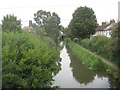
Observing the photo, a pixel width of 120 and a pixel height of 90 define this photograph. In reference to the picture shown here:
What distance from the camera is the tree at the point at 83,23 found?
54438 millimetres

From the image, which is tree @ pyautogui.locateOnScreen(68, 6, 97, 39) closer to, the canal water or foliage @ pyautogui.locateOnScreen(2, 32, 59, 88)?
the canal water

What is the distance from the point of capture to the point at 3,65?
43.8ft

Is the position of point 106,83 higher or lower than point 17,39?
lower

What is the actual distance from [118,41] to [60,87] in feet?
17.5

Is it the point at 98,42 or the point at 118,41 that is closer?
the point at 118,41

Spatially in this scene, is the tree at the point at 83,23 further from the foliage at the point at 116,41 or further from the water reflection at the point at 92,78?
the foliage at the point at 116,41

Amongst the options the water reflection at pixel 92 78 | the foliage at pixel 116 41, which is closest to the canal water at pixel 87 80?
the water reflection at pixel 92 78

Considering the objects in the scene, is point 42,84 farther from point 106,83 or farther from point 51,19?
point 51,19

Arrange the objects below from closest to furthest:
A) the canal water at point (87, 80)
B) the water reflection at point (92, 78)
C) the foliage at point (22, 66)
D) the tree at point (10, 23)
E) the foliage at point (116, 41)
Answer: the foliage at point (22, 66), the canal water at point (87, 80), the water reflection at point (92, 78), the foliage at point (116, 41), the tree at point (10, 23)

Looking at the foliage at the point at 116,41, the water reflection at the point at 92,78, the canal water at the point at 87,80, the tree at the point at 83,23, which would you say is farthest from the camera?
the tree at the point at 83,23

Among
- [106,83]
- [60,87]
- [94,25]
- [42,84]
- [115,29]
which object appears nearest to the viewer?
[42,84]

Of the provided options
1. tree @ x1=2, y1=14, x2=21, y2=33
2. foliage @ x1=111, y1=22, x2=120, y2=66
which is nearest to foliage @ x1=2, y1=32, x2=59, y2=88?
foliage @ x1=111, y1=22, x2=120, y2=66

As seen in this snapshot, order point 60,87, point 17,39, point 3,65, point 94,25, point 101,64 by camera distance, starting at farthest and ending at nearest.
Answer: point 94,25 < point 101,64 < point 60,87 < point 17,39 < point 3,65

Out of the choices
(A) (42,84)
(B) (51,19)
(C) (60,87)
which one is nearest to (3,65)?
(A) (42,84)
